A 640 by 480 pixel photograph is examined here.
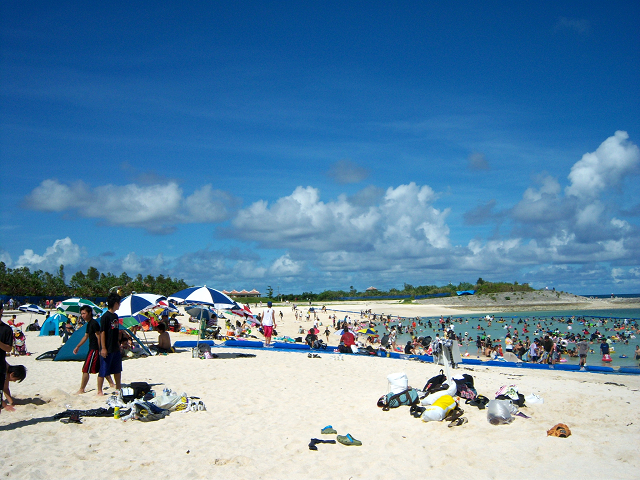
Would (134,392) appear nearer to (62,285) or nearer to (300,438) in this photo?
(300,438)

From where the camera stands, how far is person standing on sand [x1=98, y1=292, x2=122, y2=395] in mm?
7332

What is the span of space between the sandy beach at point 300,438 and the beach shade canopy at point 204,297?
339cm

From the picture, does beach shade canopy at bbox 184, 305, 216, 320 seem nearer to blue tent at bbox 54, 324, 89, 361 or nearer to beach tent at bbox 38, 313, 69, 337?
beach tent at bbox 38, 313, 69, 337

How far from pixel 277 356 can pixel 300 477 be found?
8.70 m

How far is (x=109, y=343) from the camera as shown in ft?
24.4

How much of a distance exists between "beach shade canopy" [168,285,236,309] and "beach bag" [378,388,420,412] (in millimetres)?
6501

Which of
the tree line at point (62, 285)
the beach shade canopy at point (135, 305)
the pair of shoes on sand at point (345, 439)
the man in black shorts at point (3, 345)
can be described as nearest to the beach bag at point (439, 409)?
the pair of shoes on sand at point (345, 439)

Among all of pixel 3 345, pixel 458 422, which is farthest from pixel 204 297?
pixel 458 422

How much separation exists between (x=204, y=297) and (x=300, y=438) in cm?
742

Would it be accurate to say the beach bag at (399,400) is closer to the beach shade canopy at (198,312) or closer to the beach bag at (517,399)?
Answer: the beach bag at (517,399)

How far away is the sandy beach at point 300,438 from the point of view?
16.6 ft

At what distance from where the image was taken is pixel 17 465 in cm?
462

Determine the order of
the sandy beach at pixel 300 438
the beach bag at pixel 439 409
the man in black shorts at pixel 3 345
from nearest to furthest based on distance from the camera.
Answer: the sandy beach at pixel 300 438 < the man in black shorts at pixel 3 345 < the beach bag at pixel 439 409

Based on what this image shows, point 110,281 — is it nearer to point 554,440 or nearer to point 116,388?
point 116,388
